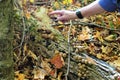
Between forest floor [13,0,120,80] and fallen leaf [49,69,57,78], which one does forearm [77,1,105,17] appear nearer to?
forest floor [13,0,120,80]

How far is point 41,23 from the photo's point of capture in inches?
111

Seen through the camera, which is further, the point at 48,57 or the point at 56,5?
the point at 56,5

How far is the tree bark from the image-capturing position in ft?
5.81

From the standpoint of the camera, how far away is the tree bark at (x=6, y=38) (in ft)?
5.81

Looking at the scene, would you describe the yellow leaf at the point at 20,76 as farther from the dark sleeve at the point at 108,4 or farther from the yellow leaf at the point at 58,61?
the dark sleeve at the point at 108,4

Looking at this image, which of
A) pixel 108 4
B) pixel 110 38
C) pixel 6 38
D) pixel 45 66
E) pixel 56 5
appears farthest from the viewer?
pixel 56 5

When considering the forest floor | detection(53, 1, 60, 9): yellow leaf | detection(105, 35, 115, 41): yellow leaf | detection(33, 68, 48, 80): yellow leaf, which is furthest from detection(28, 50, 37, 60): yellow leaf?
detection(53, 1, 60, 9): yellow leaf

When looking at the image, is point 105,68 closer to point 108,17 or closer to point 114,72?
point 114,72

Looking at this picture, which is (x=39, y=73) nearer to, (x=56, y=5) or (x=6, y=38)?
(x=6, y=38)

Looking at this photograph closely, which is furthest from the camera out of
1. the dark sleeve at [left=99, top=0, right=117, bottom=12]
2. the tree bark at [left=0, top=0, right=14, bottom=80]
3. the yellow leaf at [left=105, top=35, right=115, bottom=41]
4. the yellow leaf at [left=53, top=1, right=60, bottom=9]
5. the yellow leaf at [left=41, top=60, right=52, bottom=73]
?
the yellow leaf at [left=53, top=1, right=60, bottom=9]

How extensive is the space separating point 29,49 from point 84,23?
44.8 inches

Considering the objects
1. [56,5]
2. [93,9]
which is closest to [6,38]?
[93,9]

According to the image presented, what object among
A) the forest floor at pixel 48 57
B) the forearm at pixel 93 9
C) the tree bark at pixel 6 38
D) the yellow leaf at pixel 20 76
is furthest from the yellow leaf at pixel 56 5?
the tree bark at pixel 6 38

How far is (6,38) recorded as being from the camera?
1.82m
